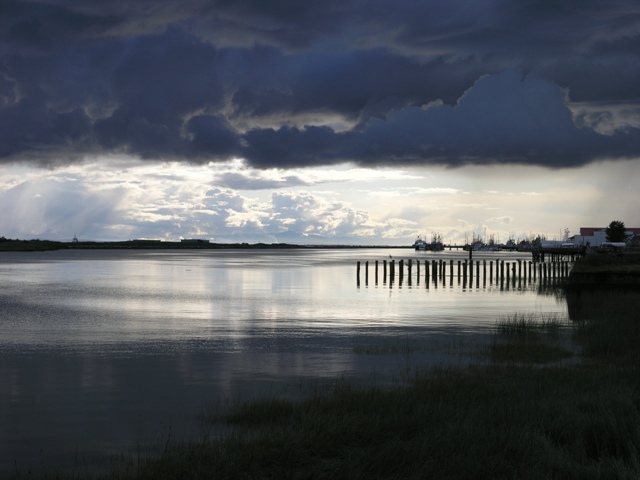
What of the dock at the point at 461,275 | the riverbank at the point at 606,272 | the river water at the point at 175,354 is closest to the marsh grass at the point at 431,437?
the river water at the point at 175,354

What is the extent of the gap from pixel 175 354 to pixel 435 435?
524 inches

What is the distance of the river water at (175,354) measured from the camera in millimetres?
12898

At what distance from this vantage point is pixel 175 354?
72.0ft

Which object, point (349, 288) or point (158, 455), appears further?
point (349, 288)

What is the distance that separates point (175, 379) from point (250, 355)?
4.54 m

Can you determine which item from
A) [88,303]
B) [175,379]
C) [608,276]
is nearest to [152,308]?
[88,303]

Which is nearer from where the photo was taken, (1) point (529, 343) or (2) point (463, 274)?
(1) point (529, 343)

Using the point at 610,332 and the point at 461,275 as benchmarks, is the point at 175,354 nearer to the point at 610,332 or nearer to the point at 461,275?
the point at 610,332

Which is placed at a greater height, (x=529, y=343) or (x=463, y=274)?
(x=463, y=274)

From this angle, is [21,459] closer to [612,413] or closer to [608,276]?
[612,413]

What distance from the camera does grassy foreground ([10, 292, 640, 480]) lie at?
9258 mm

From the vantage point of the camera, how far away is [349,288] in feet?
197

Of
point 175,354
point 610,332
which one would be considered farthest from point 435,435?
point 610,332

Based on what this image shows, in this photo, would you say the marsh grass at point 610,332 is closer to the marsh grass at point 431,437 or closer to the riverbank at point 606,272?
the marsh grass at point 431,437
